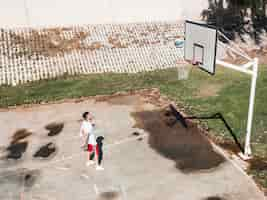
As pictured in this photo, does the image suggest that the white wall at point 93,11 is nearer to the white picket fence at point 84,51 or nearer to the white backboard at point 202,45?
the white picket fence at point 84,51

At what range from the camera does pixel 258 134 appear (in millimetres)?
14102

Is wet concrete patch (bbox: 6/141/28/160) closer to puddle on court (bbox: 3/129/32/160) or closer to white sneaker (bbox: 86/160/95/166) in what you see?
puddle on court (bbox: 3/129/32/160)

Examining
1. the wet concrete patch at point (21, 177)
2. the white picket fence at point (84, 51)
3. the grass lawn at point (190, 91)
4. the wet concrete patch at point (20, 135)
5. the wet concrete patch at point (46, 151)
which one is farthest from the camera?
the white picket fence at point (84, 51)

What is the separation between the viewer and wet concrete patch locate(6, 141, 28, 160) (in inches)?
531

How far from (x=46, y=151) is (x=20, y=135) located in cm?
200

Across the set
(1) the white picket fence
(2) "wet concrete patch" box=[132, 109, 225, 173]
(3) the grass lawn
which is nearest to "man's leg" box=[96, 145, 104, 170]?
(2) "wet concrete patch" box=[132, 109, 225, 173]

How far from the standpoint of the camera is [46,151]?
13695mm

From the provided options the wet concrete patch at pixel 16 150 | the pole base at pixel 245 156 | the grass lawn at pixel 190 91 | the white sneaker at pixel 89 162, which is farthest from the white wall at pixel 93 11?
the pole base at pixel 245 156

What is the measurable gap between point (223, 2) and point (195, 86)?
11.1m

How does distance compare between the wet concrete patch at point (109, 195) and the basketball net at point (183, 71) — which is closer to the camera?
the wet concrete patch at point (109, 195)

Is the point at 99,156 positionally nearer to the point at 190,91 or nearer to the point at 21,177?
the point at 21,177

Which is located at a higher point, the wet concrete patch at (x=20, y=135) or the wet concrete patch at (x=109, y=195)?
the wet concrete patch at (x=20, y=135)

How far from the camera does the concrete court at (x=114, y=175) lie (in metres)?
11.0

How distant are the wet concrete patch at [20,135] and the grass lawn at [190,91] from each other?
2.96 meters
